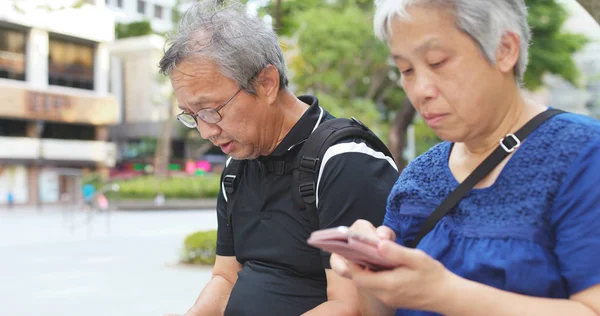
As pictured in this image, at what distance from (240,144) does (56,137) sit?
120 ft

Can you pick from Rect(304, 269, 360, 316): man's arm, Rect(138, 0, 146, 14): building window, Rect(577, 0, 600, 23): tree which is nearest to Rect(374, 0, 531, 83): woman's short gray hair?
Rect(304, 269, 360, 316): man's arm

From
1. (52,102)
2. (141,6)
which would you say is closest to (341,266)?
(52,102)

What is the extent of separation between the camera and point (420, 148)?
29.2 metres

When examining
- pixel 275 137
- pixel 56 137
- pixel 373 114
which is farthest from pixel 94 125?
pixel 275 137

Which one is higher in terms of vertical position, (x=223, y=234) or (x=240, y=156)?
(x=240, y=156)

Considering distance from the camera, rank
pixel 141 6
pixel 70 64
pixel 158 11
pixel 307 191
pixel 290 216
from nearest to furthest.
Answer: pixel 307 191 < pixel 290 216 < pixel 70 64 < pixel 141 6 < pixel 158 11

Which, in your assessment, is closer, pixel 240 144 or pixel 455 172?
pixel 455 172

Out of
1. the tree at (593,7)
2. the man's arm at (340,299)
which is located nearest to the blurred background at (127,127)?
the tree at (593,7)

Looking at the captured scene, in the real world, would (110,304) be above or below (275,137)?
below

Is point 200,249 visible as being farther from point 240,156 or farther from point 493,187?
point 493,187

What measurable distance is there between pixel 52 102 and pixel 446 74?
35.4 meters

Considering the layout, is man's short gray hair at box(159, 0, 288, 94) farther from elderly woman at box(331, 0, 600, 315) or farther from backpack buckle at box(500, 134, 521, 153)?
backpack buckle at box(500, 134, 521, 153)

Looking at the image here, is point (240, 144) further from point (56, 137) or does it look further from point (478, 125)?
point (56, 137)

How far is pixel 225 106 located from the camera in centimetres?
187
